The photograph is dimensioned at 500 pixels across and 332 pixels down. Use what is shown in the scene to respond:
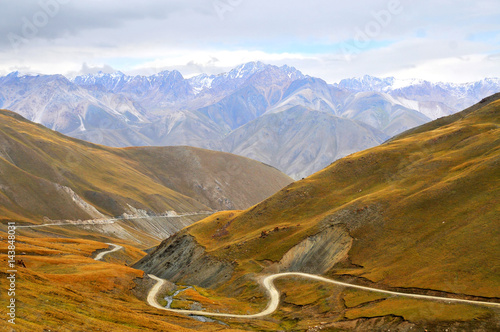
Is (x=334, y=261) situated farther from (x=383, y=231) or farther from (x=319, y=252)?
(x=383, y=231)

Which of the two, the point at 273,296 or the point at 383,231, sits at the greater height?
the point at 383,231

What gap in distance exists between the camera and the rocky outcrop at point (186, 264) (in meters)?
108

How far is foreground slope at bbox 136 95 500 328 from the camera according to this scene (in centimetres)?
7169

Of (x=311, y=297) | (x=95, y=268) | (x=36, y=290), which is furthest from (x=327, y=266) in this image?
(x=36, y=290)

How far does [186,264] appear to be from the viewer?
119625 mm

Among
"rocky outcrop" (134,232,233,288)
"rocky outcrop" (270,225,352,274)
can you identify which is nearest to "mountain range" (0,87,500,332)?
"rocky outcrop" (270,225,352,274)

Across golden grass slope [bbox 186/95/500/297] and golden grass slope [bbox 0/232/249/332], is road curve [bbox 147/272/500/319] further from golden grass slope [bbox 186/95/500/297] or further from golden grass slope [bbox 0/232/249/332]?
golden grass slope [bbox 0/232/249/332]

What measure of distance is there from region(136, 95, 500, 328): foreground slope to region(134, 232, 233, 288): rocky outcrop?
1.25ft

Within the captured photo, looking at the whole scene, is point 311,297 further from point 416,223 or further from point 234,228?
point 234,228

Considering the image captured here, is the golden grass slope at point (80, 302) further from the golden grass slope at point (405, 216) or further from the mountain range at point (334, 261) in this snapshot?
the golden grass slope at point (405, 216)

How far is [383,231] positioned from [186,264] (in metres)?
53.2

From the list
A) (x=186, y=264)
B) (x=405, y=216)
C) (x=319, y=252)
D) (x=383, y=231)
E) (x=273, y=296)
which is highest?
(x=405, y=216)

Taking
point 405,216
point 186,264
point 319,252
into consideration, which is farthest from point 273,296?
point 186,264

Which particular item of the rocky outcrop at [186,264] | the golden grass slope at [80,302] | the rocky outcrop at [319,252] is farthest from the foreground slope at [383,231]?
the golden grass slope at [80,302]
